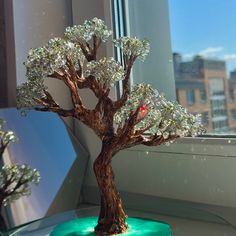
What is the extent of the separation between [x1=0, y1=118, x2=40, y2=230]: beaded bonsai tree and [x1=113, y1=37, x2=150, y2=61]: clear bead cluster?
253mm

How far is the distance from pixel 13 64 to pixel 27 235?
1.11 ft

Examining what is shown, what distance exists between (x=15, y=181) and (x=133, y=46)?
283 millimetres

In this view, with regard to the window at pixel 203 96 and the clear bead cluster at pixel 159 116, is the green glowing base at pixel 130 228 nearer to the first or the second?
the clear bead cluster at pixel 159 116

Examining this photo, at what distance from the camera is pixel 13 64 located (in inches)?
31.2

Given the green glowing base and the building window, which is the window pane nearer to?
the building window

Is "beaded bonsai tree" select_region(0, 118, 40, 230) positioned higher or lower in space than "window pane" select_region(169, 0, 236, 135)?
lower

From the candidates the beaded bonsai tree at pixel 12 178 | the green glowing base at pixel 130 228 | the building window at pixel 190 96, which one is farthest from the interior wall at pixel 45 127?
the building window at pixel 190 96

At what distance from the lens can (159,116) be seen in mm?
512

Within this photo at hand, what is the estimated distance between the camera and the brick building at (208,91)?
Answer: 2.35 feet

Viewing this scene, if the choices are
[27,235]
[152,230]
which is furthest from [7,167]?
[152,230]

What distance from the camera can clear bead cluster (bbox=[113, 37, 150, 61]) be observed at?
52 centimetres

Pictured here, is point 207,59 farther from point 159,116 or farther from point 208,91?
point 159,116

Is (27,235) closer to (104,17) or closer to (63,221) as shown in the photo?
(63,221)

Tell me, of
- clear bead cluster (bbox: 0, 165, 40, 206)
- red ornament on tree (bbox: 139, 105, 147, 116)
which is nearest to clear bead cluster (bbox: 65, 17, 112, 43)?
red ornament on tree (bbox: 139, 105, 147, 116)
